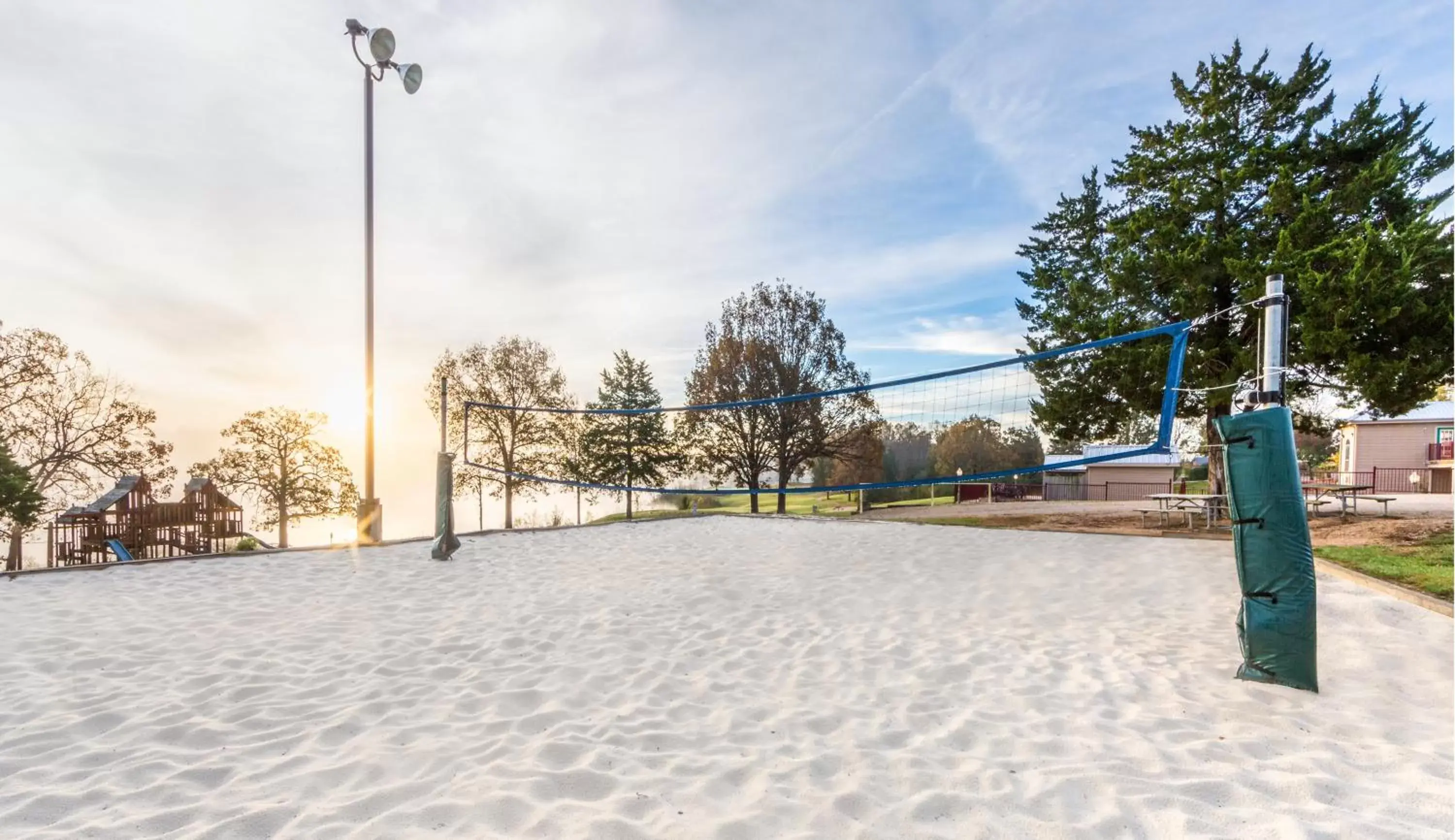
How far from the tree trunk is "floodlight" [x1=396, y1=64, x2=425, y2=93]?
15333 millimetres

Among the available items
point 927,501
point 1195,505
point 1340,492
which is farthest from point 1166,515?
point 927,501

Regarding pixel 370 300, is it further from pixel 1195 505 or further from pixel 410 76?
pixel 1195 505

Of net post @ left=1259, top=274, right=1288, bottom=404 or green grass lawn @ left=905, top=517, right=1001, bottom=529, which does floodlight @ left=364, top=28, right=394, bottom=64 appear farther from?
green grass lawn @ left=905, top=517, right=1001, bottom=529

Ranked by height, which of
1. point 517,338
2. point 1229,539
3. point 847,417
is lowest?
point 1229,539

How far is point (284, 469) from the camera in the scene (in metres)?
19.6

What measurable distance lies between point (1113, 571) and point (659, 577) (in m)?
4.96

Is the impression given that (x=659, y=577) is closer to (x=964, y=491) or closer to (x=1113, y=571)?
(x=1113, y=571)

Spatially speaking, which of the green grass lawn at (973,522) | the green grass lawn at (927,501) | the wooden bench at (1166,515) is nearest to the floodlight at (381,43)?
the green grass lawn at (973,522)

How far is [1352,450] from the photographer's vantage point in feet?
67.3

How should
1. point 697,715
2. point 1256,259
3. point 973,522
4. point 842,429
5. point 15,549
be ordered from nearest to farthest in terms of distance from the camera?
point 697,715, point 1256,259, point 973,522, point 15,549, point 842,429

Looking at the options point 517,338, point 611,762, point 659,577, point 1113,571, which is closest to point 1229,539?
point 1113,571

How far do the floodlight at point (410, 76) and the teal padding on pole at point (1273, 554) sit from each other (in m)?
9.20

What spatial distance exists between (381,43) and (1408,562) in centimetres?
1342

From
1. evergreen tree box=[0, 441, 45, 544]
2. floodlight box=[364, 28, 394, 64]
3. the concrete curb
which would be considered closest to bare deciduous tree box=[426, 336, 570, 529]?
evergreen tree box=[0, 441, 45, 544]
